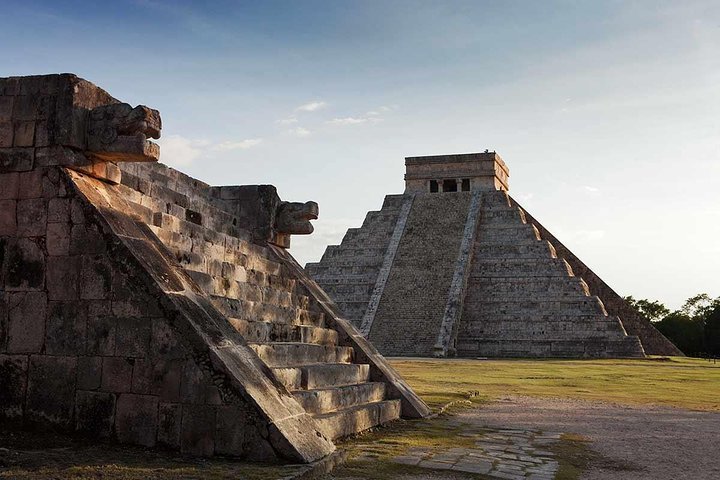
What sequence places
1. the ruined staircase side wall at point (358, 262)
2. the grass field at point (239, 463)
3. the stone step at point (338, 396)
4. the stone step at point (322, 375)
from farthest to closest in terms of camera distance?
the ruined staircase side wall at point (358, 262) → the stone step at point (322, 375) → the stone step at point (338, 396) → the grass field at point (239, 463)

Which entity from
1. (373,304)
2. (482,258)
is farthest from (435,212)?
(373,304)

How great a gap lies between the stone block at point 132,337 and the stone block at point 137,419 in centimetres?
30

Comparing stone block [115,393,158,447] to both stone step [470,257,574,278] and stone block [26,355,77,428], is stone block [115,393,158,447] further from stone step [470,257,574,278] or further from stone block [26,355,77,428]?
stone step [470,257,574,278]

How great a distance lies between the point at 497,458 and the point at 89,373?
311cm

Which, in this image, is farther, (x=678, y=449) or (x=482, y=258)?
(x=482, y=258)

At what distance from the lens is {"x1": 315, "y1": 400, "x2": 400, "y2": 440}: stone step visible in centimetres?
607

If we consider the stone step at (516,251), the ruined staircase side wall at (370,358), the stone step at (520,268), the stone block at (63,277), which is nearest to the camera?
the stone block at (63,277)

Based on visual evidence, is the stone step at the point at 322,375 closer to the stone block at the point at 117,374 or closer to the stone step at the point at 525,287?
the stone block at the point at 117,374

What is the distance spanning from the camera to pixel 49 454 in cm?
485

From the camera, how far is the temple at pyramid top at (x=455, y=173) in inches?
1524

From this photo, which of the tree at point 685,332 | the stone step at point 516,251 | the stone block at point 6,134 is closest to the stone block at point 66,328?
the stone block at point 6,134

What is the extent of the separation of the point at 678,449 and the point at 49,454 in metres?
5.30

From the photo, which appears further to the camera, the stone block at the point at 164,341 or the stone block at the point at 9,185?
the stone block at the point at 9,185

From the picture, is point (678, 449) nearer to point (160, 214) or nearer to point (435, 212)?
point (160, 214)
